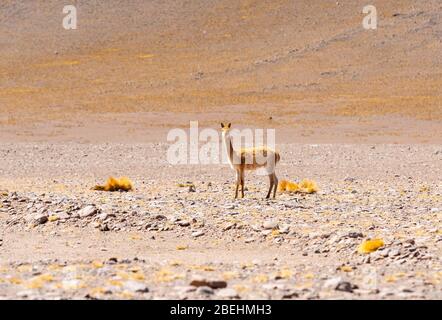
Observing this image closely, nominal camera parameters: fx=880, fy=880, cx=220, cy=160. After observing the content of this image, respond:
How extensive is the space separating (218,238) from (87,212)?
202 cm

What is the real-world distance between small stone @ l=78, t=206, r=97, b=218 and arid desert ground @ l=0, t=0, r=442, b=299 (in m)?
0.02

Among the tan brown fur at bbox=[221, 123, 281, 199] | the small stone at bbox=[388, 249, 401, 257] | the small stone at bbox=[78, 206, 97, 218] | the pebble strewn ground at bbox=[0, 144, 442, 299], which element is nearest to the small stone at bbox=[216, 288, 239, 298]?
the pebble strewn ground at bbox=[0, 144, 442, 299]

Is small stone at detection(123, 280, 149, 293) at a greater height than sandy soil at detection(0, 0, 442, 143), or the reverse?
sandy soil at detection(0, 0, 442, 143)

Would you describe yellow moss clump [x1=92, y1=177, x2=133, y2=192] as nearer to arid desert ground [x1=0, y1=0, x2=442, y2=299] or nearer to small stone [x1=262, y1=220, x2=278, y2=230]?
arid desert ground [x1=0, y1=0, x2=442, y2=299]

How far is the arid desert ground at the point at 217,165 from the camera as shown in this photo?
760cm

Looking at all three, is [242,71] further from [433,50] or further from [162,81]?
[433,50]

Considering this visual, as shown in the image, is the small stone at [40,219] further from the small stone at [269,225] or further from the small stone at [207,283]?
the small stone at [207,283]

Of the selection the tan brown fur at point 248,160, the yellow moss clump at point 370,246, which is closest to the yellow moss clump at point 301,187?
the tan brown fur at point 248,160

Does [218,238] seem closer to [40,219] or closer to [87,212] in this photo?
[87,212]

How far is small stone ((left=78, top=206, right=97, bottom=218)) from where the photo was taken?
11.1 m

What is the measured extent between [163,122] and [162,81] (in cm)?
1593

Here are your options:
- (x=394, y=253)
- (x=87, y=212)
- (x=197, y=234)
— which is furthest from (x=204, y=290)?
(x=87, y=212)
